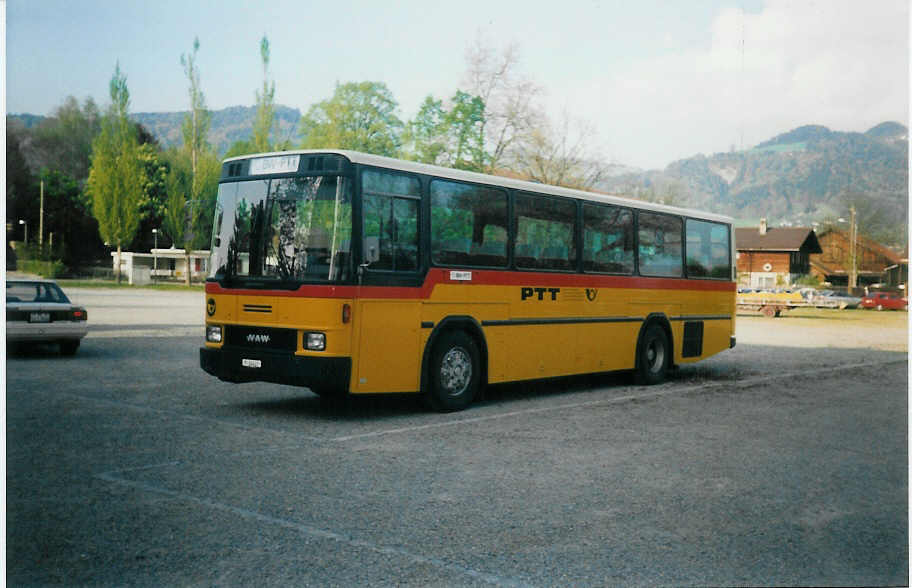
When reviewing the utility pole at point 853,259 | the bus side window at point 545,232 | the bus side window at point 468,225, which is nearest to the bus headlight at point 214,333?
the bus side window at point 468,225

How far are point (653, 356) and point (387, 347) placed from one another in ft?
20.1

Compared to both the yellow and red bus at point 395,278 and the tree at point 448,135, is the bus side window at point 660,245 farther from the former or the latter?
the tree at point 448,135

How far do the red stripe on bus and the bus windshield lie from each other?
0.42ft

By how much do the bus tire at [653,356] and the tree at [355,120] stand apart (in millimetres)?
20131

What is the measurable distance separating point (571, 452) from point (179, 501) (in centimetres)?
347

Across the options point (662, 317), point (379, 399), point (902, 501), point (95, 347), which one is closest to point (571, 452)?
point (902, 501)

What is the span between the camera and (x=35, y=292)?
15367mm

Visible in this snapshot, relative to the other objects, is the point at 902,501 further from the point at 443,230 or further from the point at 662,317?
the point at 662,317

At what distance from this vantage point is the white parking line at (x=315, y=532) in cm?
442

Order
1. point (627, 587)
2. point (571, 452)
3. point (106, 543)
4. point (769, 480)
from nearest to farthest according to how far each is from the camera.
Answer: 1. point (627, 587)
2. point (106, 543)
3. point (769, 480)
4. point (571, 452)

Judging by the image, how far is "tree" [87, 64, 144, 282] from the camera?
70.3ft

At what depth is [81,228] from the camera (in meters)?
31.5

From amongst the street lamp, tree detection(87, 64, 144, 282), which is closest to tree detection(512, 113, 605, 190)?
tree detection(87, 64, 144, 282)

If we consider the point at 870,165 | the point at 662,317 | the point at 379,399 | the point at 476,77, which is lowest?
the point at 379,399
